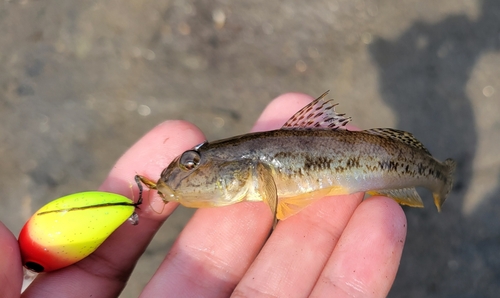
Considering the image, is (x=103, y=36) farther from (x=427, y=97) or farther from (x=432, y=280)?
(x=432, y=280)

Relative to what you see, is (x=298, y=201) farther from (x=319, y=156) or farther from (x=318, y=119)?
(x=318, y=119)

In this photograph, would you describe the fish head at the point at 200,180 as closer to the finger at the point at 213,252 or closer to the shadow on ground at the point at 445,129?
the finger at the point at 213,252

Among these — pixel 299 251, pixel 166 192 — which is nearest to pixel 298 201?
pixel 299 251

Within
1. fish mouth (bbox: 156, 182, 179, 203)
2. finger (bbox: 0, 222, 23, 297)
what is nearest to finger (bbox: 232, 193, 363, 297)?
fish mouth (bbox: 156, 182, 179, 203)

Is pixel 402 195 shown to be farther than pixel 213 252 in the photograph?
Yes

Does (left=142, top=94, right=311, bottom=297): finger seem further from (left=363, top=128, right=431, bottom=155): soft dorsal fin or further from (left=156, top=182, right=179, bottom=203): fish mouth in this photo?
(left=363, top=128, right=431, bottom=155): soft dorsal fin

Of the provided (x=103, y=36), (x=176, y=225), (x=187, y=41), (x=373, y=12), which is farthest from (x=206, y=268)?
(x=373, y=12)
